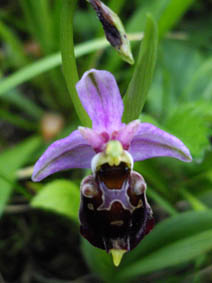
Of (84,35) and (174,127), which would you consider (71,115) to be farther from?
(174,127)

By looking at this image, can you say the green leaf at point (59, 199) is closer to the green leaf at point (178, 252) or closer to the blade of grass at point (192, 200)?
the green leaf at point (178, 252)

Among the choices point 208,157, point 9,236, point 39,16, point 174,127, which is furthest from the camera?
point 39,16

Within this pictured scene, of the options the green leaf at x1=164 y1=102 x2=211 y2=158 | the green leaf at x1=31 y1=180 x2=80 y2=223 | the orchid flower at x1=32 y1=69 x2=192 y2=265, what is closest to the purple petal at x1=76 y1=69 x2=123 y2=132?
the orchid flower at x1=32 y1=69 x2=192 y2=265

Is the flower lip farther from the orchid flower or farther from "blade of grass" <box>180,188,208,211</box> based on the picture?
"blade of grass" <box>180,188,208,211</box>

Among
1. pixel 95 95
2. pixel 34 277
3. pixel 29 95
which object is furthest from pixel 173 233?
pixel 29 95

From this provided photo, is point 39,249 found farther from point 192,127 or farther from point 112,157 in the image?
point 112,157

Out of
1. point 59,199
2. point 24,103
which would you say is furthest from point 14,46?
point 59,199

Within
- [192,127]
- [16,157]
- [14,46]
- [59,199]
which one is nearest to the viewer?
[59,199]
